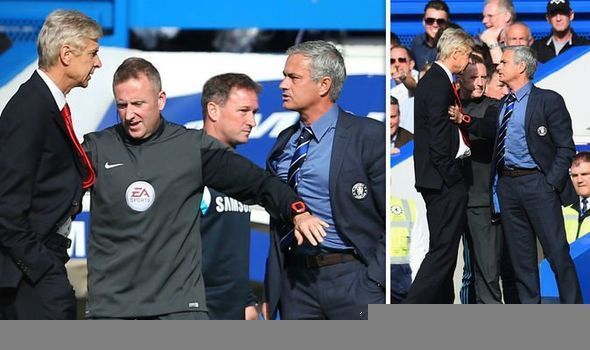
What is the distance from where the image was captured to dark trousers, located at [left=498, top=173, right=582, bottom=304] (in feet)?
21.0

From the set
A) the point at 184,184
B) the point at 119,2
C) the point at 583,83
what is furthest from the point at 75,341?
the point at 583,83

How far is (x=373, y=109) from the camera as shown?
260 inches

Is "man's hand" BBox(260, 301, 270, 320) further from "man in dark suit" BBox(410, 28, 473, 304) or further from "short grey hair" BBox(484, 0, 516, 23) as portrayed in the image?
"short grey hair" BBox(484, 0, 516, 23)

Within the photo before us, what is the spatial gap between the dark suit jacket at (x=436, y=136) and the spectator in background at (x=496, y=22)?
33 centimetres

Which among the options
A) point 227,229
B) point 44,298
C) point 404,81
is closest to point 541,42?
point 404,81

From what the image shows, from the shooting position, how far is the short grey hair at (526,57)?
650 centimetres

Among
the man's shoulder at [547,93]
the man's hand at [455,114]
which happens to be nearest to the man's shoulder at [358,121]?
the man's hand at [455,114]

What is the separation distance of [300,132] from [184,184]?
0.80 m

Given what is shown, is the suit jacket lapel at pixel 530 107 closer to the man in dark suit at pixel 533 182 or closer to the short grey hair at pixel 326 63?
the man in dark suit at pixel 533 182

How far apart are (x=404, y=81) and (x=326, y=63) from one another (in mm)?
720

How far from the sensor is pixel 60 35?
555cm

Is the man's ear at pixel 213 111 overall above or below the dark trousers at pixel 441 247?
above

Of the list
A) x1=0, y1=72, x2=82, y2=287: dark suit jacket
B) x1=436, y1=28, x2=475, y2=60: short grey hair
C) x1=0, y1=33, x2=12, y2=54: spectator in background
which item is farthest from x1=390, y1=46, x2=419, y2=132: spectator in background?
x1=0, y1=33, x2=12, y2=54: spectator in background

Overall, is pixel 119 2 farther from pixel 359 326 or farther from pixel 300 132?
pixel 359 326
